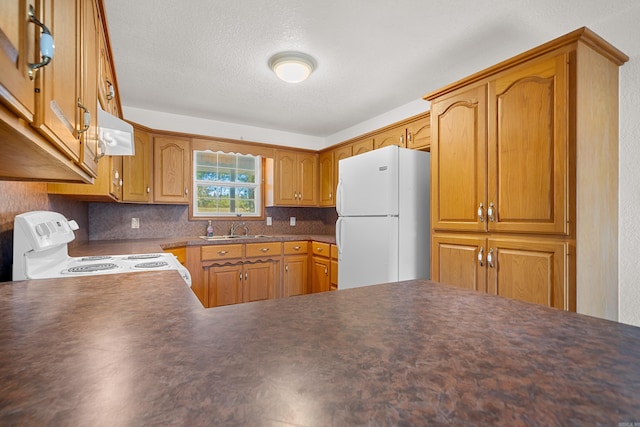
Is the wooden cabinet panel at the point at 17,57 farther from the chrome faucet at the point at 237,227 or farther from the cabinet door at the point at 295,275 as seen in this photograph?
the chrome faucet at the point at 237,227

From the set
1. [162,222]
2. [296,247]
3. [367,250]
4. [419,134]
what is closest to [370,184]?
[367,250]

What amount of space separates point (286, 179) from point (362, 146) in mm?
1116

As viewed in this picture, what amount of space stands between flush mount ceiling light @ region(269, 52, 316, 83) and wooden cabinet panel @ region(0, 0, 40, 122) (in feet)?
6.50

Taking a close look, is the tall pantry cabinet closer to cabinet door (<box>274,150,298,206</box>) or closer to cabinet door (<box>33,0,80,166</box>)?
cabinet door (<box>33,0,80,166</box>)

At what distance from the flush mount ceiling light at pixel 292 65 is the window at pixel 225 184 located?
1.69 m

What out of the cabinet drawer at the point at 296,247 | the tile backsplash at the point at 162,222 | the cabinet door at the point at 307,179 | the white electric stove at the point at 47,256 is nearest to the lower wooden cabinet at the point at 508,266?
the white electric stove at the point at 47,256

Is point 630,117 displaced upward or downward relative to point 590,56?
downward

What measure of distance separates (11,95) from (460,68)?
2812 millimetres

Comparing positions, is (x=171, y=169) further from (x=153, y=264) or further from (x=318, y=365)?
(x=318, y=365)

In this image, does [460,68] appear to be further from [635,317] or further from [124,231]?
[124,231]

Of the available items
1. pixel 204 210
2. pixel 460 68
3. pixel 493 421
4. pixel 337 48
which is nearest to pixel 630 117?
pixel 460 68

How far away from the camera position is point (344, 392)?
385mm

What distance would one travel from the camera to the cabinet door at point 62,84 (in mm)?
618

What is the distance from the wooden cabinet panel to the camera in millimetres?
451
